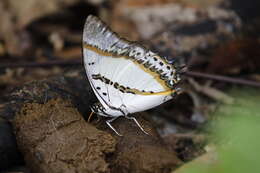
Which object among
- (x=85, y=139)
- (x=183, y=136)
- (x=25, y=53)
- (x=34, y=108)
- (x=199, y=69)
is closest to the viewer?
(x=85, y=139)

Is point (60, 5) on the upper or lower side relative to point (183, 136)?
upper

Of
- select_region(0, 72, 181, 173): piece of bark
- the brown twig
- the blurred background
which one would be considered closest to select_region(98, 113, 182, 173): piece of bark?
select_region(0, 72, 181, 173): piece of bark

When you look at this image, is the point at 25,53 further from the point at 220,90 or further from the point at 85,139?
the point at 85,139

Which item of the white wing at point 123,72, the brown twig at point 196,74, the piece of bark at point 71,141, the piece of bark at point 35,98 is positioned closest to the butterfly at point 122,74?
the white wing at point 123,72

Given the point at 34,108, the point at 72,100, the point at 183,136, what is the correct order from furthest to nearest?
1. the point at 183,136
2. the point at 72,100
3. the point at 34,108

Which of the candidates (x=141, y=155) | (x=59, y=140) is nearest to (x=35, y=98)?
(x=59, y=140)

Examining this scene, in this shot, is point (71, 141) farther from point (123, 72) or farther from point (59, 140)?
point (123, 72)

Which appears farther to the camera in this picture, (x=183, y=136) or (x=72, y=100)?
(x=183, y=136)

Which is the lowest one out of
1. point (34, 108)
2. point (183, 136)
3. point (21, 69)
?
point (183, 136)

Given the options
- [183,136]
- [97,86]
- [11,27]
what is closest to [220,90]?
[183,136]
